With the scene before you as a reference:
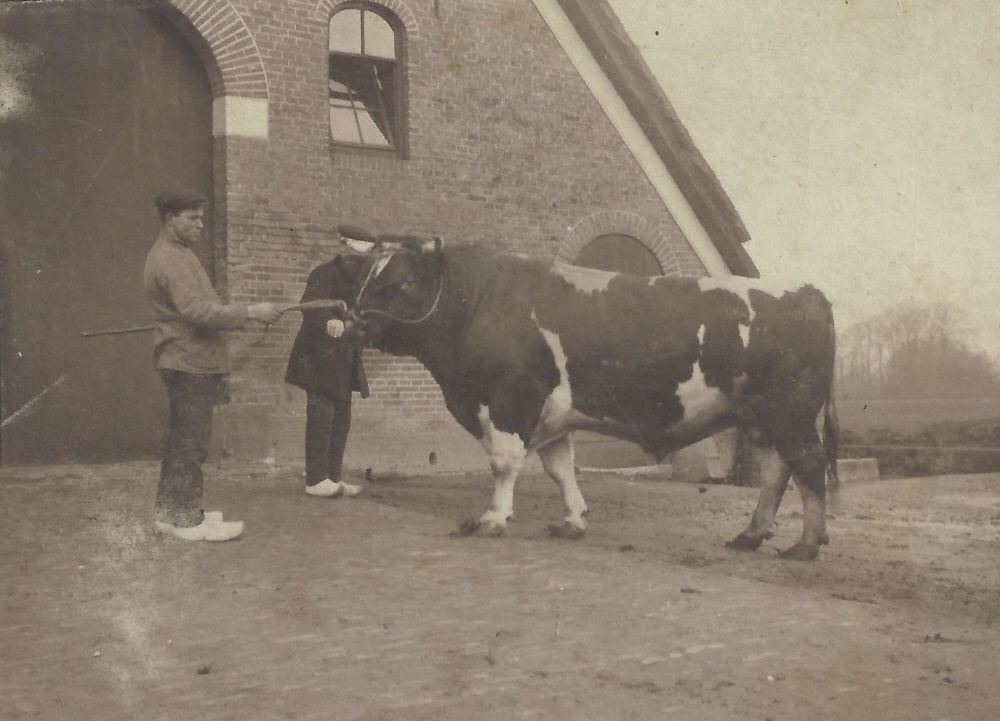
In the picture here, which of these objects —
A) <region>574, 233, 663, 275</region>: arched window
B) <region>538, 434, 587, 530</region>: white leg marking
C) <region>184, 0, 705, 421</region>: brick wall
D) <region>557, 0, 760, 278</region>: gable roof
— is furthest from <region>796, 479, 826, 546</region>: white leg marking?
<region>557, 0, 760, 278</region>: gable roof

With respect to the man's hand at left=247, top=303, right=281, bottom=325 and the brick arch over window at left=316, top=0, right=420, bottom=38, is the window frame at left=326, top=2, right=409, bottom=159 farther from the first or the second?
the man's hand at left=247, top=303, right=281, bottom=325

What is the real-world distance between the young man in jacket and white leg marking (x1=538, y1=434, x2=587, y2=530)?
6.61ft

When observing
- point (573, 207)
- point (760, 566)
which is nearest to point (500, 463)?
point (760, 566)

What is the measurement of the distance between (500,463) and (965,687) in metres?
3.20

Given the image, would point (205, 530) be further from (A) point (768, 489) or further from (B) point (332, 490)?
(A) point (768, 489)

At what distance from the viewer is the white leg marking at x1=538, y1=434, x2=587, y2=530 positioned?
6.75 m

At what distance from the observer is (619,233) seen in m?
12.4

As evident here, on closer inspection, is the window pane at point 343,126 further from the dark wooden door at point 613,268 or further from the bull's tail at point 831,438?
the bull's tail at point 831,438

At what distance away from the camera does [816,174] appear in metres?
7.52

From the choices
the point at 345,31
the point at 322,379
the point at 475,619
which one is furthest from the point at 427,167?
the point at 475,619

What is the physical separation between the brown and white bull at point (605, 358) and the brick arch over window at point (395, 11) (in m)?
4.82

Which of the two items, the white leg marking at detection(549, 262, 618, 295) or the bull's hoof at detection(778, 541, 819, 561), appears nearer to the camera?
the bull's hoof at detection(778, 541, 819, 561)

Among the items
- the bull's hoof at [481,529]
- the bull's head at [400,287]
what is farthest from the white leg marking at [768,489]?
the bull's head at [400,287]

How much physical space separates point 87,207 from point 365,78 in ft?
10.3
